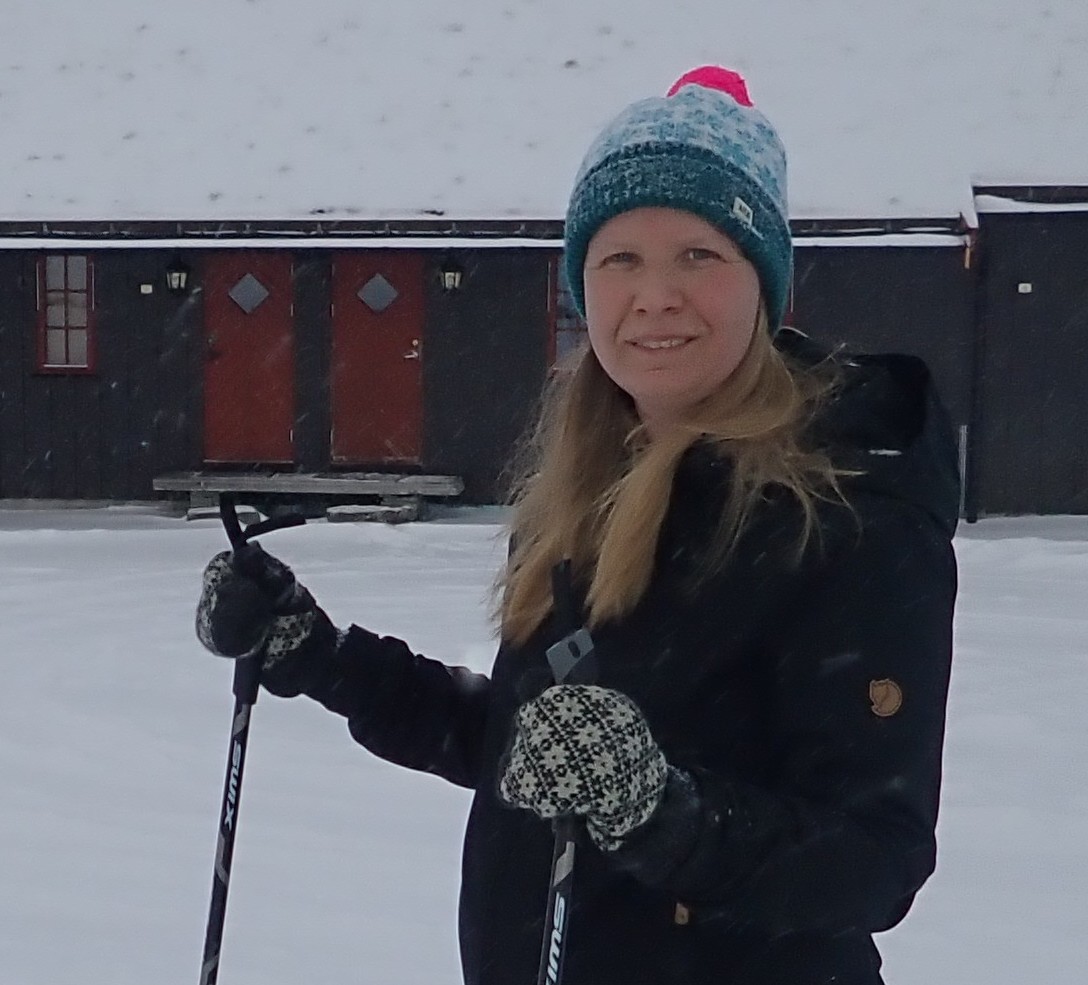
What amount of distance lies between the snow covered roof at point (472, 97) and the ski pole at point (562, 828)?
1044 centimetres

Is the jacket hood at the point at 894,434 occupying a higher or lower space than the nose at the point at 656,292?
lower

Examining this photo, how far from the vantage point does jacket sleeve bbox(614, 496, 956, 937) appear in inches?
54.2

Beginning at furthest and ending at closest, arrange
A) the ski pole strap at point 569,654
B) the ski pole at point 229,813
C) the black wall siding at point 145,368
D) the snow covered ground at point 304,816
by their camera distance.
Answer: the black wall siding at point 145,368
the snow covered ground at point 304,816
the ski pole at point 229,813
the ski pole strap at point 569,654

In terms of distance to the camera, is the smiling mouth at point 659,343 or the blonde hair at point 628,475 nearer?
the blonde hair at point 628,475

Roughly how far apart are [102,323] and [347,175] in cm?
270

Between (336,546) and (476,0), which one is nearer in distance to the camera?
A: (336,546)

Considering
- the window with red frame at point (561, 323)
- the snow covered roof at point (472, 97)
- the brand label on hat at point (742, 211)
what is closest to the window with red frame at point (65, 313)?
the snow covered roof at point (472, 97)

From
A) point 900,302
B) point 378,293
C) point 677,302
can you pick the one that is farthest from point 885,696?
point 378,293

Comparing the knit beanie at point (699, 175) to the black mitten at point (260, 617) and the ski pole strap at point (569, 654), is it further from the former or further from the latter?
the black mitten at point (260, 617)

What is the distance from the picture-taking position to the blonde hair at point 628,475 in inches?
59.8

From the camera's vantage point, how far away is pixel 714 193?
162 cm

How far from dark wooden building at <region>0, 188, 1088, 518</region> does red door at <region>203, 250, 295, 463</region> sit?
0.02m

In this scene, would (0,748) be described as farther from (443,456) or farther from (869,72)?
(869,72)

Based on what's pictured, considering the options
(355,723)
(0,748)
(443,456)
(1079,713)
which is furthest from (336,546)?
(355,723)
